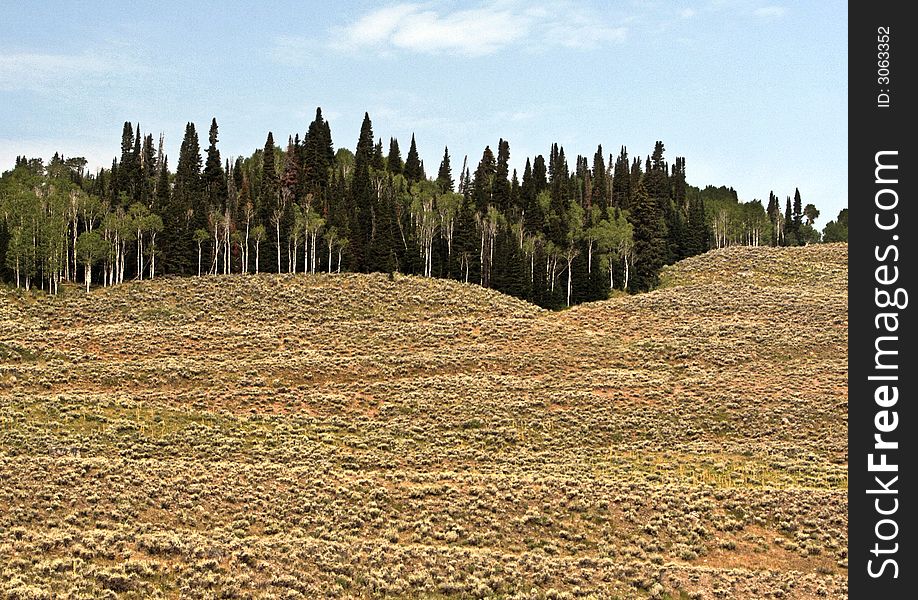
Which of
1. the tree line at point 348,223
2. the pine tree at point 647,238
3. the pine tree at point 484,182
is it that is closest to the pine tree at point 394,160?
the tree line at point 348,223

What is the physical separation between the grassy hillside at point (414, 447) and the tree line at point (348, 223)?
25.3 feet

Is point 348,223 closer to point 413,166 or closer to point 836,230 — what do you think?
point 413,166

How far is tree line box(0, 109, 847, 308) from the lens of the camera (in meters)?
80.1

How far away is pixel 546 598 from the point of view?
2408 cm

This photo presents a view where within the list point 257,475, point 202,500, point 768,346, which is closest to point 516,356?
point 768,346

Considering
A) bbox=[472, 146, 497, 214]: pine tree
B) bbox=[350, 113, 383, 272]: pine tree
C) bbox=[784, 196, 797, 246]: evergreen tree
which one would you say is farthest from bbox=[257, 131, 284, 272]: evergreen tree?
bbox=[784, 196, 797, 246]: evergreen tree

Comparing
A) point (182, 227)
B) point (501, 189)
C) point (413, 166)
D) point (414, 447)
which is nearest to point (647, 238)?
point (501, 189)

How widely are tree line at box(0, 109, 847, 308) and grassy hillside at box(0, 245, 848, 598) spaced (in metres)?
7.71

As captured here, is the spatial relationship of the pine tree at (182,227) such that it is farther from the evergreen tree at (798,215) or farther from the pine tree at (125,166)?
the evergreen tree at (798,215)

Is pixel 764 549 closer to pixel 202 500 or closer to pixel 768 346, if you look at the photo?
pixel 202 500

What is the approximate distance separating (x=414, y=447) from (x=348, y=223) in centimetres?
5322

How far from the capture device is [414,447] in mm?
40719

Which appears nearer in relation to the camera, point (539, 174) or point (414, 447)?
point (414, 447)

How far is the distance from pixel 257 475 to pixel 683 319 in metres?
47.2
